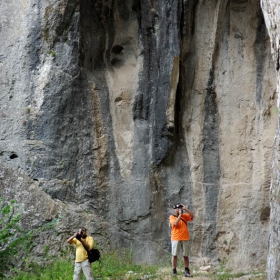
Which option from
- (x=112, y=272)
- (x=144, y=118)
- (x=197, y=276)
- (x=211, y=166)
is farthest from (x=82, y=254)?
(x=211, y=166)

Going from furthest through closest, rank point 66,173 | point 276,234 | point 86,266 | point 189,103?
point 189,103 < point 66,173 < point 86,266 < point 276,234

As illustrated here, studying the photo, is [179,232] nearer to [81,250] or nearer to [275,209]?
[81,250]

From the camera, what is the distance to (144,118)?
409 inches

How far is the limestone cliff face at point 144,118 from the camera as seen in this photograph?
9.77 meters

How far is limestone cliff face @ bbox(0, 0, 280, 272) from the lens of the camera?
384 inches

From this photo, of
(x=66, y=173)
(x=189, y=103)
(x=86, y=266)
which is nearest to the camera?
(x=86, y=266)

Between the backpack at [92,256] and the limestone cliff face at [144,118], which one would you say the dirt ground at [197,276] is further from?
the backpack at [92,256]

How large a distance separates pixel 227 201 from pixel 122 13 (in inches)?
183

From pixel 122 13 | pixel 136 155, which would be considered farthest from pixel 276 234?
pixel 122 13

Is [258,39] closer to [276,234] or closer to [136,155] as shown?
[136,155]

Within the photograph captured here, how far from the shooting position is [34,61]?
393 inches

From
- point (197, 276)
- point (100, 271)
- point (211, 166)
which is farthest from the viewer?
point (211, 166)

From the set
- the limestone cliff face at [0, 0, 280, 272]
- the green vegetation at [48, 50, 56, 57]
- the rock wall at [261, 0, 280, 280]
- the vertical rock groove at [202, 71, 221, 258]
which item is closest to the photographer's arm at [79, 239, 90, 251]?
the limestone cliff face at [0, 0, 280, 272]

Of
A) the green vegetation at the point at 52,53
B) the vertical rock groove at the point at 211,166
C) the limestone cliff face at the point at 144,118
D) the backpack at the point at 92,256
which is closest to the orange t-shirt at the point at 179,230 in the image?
the backpack at the point at 92,256
